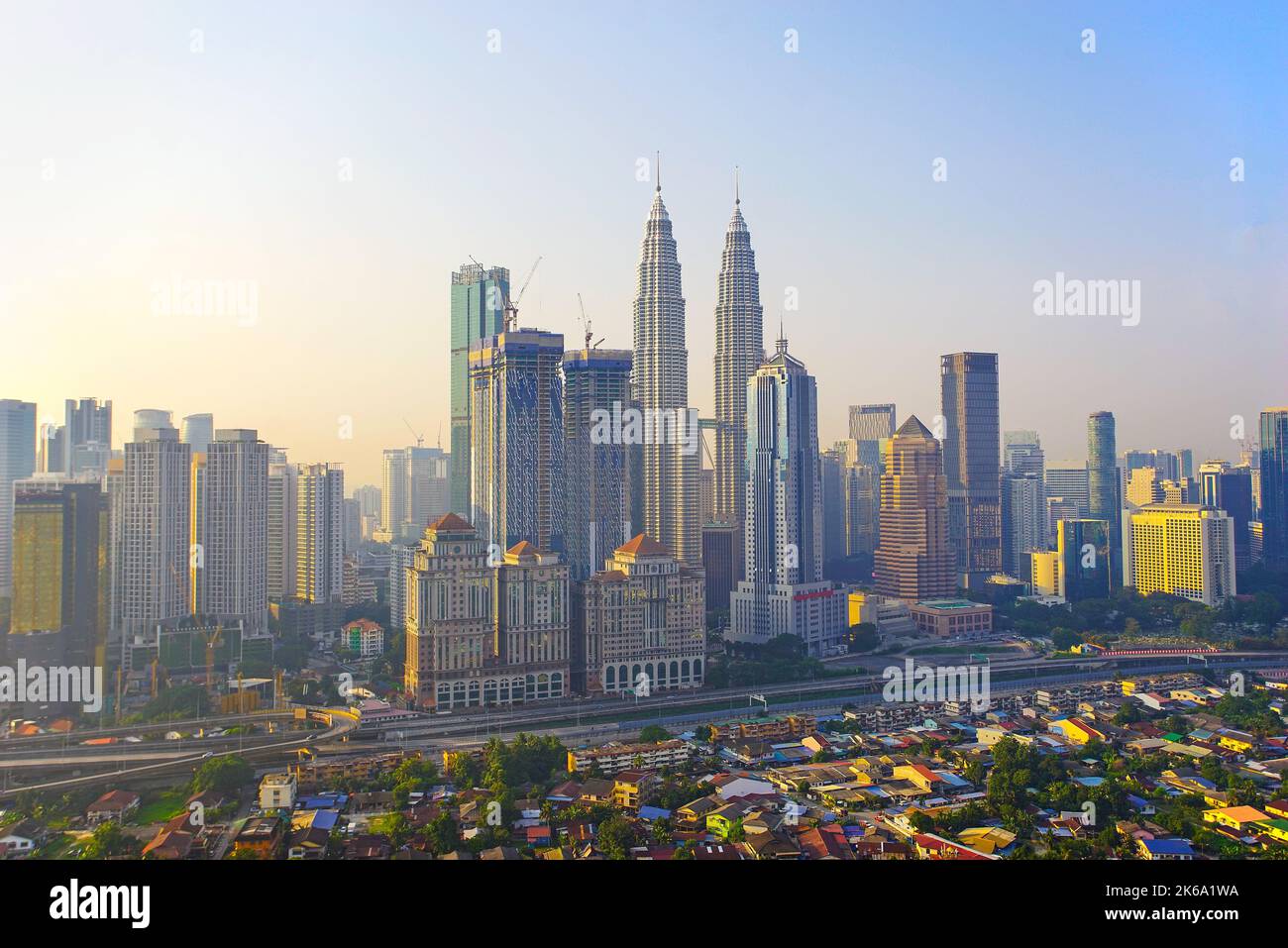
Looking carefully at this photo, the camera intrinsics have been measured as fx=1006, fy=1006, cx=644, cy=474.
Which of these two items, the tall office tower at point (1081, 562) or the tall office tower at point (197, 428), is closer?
the tall office tower at point (197, 428)

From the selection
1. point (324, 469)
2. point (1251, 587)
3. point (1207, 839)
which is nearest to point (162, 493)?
point (324, 469)

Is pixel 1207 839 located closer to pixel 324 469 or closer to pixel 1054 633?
pixel 1054 633

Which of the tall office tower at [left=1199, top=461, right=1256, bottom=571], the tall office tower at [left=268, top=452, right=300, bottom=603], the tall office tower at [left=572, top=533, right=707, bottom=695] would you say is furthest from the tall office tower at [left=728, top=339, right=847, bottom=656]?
the tall office tower at [left=1199, top=461, right=1256, bottom=571]

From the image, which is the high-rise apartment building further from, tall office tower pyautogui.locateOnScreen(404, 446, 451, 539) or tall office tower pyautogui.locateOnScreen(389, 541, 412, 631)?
tall office tower pyautogui.locateOnScreen(389, 541, 412, 631)

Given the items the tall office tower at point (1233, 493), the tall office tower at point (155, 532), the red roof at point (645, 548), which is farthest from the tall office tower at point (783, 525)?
the tall office tower at point (155, 532)

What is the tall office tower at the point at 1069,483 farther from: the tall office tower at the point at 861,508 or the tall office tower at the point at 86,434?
the tall office tower at the point at 86,434

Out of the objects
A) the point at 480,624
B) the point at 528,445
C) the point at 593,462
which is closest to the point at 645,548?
the point at 480,624
